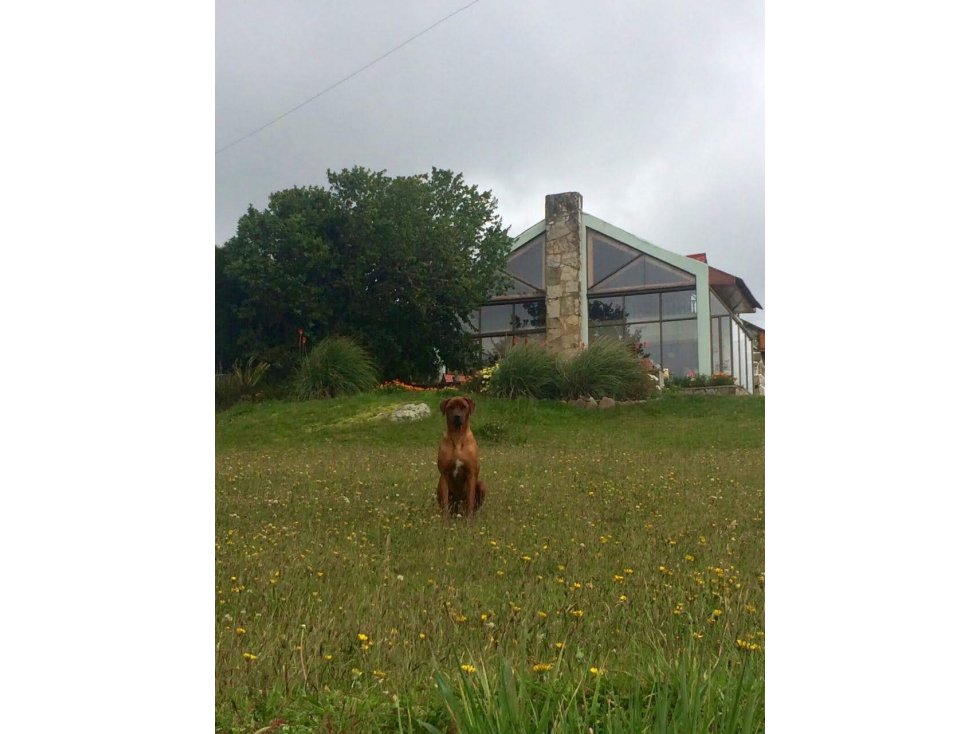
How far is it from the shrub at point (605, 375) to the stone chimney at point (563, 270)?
15.4ft

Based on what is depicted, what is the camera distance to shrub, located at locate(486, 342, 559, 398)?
41.9 ft

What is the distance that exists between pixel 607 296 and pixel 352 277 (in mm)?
6113

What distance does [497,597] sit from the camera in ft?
9.46

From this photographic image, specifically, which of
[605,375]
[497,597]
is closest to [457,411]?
[497,597]

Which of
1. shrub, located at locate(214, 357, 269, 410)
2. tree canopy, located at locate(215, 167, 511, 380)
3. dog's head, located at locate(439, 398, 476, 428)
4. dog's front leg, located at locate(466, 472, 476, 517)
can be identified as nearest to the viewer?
dog's front leg, located at locate(466, 472, 476, 517)

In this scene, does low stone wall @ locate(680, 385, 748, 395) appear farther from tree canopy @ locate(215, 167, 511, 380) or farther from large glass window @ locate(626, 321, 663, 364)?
tree canopy @ locate(215, 167, 511, 380)

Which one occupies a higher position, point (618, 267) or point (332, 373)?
point (618, 267)

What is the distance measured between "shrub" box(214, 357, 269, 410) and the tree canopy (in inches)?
23.0

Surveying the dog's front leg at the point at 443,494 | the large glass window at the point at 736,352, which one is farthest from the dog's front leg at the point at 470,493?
the large glass window at the point at 736,352

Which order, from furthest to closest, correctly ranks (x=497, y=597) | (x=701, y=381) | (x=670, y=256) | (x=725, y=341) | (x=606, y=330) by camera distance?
(x=606, y=330) < (x=670, y=256) < (x=725, y=341) < (x=701, y=381) < (x=497, y=597)

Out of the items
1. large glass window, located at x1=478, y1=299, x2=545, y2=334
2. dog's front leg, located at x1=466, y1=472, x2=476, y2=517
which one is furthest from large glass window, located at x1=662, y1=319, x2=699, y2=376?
dog's front leg, located at x1=466, y1=472, x2=476, y2=517

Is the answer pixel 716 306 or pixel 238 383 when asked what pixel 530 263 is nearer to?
pixel 716 306
